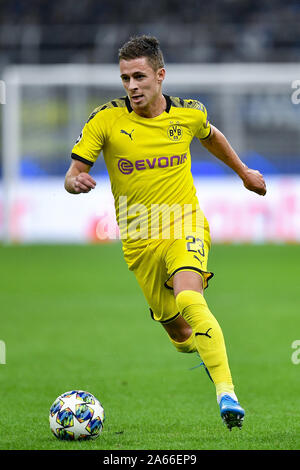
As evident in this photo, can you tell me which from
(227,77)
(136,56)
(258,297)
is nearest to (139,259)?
(136,56)

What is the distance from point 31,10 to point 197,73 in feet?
25.1

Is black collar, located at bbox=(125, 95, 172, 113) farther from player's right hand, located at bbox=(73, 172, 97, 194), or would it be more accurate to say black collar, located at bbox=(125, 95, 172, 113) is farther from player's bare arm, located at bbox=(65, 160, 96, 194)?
player's right hand, located at bbox=(73, 172, 97, 194)

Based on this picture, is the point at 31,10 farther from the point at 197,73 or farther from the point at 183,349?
the point at 183,349

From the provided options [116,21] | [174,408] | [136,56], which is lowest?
[174,408]

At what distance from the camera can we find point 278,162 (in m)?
20.0

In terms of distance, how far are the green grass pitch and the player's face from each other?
2089 millimetres

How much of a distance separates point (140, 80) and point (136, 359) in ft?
12.5

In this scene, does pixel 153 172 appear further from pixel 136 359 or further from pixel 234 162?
pixel 136 359

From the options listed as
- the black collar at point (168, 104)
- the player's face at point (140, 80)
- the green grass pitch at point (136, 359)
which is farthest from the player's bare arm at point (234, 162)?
the green grass pitch at point (136, 359)

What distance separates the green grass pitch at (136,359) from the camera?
5.18 m

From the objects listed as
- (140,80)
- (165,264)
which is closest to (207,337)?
(165,264)

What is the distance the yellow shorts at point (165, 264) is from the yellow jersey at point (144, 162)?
0.27ft

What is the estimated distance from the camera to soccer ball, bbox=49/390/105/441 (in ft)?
16.1

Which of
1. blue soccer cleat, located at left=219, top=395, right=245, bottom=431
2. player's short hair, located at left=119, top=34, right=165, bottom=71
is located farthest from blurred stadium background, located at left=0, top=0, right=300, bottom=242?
blue soccer cleat, located at left=219, top=395, right=245, bottom=431
